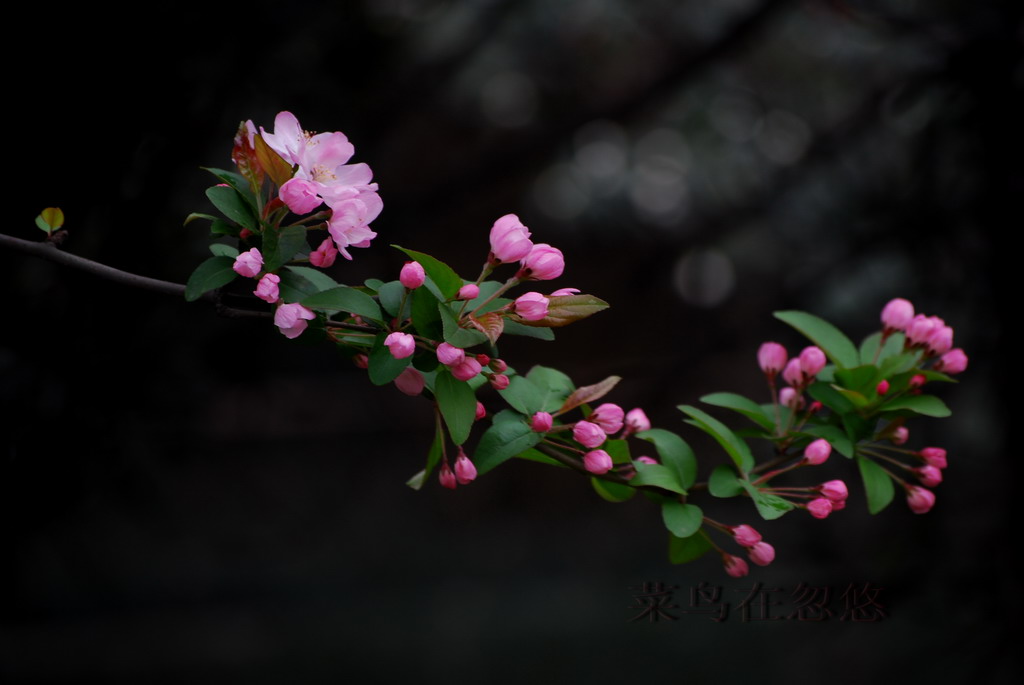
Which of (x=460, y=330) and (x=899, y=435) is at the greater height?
(x=460, y=330)

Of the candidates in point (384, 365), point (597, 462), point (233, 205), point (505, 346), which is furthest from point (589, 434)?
point (505, 346)

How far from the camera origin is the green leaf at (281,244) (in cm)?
41

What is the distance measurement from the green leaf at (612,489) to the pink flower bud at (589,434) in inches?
1.7

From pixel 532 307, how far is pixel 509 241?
4cm

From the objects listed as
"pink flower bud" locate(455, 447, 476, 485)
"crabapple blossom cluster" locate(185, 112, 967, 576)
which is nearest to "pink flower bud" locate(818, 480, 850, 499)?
"crabapple blossom cluster" locate(185, 112, 967, 576)

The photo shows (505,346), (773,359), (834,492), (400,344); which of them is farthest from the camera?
(505,346)

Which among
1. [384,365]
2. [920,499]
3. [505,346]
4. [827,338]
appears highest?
[384,365]

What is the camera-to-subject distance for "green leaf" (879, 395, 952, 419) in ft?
1.67

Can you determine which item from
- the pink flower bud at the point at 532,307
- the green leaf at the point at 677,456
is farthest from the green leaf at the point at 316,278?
the green leaf at the point at 677,456

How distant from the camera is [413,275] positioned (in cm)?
39

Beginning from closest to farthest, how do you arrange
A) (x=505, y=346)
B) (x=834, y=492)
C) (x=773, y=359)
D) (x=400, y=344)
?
(x=400, y=344) < (x=834, y=492) < (x=773, y=359) < (x=505, y=346)

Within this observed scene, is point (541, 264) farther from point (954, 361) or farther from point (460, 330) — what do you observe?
point (954, 361)

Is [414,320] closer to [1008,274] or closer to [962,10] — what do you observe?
[1008,274]

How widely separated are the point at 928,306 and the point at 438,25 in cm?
147
